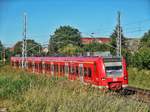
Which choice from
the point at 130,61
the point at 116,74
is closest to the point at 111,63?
the point at 116,74

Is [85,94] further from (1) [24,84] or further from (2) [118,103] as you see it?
(1) [24,84]

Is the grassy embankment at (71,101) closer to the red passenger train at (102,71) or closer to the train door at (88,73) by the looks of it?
the red passenger train at (102,71)

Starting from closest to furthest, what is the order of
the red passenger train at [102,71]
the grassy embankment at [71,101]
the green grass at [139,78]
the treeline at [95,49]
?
the grassy embankment at [71,101] < the red passenger train at [102,71] < the green grass at [139,78] < the treeline at [95,49]

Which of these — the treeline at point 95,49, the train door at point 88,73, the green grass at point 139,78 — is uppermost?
the treeline at point 95,49

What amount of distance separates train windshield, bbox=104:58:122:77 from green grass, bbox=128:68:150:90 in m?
10.5

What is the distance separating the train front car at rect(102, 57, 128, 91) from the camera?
22609 millimetres

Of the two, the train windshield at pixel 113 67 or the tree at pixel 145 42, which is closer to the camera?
the train windshield at pixel 113 67

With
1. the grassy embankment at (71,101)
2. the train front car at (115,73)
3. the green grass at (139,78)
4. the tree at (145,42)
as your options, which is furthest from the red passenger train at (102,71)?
the tree at (145,42)

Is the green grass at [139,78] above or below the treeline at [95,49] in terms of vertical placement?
below

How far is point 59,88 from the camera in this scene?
32.7 feet

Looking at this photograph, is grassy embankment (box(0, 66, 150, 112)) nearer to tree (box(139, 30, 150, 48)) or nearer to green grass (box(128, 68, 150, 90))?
green grass (box(128, 68, 150, 90))

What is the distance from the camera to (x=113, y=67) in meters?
23.1

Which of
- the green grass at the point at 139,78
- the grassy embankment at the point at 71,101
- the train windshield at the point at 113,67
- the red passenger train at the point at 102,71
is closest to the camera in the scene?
the grassy embankment at the point at 71,101

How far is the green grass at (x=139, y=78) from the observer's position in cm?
3462
